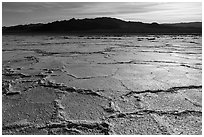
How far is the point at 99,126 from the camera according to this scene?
1.24m

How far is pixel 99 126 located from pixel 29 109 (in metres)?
0.47

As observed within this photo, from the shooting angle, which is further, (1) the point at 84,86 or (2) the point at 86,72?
(2) the point at 86,72

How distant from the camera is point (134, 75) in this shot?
2180mm

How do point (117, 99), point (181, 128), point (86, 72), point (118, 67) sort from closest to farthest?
point (181, 128) < point (117, 99) < point (86, 72) < point (118, 67)

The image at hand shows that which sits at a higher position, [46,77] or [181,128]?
[46,77]

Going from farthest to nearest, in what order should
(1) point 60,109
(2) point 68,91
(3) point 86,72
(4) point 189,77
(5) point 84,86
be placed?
(3) point 86,72
(4) point 189,77
(5) point 84,86
(2) point 68,91
(1) point 60,109

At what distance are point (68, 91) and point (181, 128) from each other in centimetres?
84

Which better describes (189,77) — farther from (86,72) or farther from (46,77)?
(46,77)

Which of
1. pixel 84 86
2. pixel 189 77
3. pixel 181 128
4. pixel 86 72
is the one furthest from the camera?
pixel 86 72

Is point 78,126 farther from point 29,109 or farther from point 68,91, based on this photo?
point 68,91

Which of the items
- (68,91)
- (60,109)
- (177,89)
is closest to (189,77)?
(177,89)

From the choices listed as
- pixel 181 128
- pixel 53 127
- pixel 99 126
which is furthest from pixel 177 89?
pixel 53 127

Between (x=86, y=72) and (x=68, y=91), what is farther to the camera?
(x=86, y=72)

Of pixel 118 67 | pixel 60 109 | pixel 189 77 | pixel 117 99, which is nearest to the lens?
pixel 60 109
